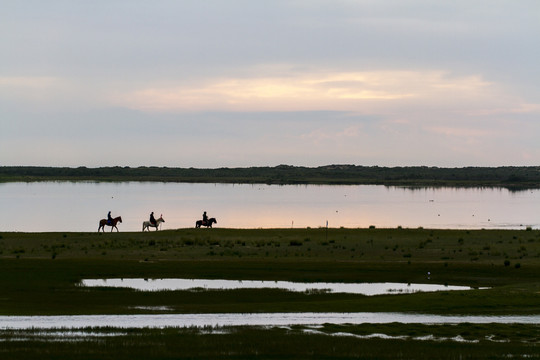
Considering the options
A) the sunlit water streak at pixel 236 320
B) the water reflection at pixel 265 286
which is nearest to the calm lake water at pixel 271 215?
the water reflection at pixel 265 286

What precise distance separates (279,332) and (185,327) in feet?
9.05

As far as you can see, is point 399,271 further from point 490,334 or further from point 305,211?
point 305,211

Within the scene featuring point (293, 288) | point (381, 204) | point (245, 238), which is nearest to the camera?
point (293, 288)

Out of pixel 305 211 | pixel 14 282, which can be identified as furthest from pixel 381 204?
pixel 14 282

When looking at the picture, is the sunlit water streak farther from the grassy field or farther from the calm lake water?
the calm lake water

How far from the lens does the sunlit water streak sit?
86.8ft

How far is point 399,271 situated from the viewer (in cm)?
4422

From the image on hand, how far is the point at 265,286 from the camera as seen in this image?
126 ft

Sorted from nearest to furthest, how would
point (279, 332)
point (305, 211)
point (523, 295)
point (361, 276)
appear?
point (279, 332), point (523, 295), point (361, 276), point (305, 211)

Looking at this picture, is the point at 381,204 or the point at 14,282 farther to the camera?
A: the point at 381,204

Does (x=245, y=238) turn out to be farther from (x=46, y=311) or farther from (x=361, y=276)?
(x=46, y=311)

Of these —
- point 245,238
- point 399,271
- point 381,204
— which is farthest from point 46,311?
point 381,204

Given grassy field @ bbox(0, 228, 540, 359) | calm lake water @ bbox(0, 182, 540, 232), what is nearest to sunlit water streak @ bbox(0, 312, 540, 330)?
grassy field @ bbox(0, 228, 540, 359)

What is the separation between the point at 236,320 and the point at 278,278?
45.8 ft
